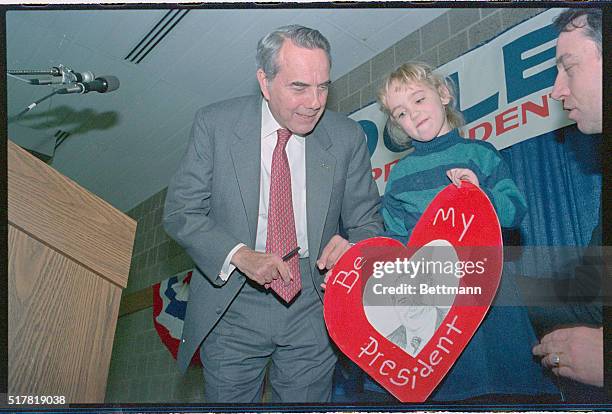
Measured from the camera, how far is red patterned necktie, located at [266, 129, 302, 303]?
5.45 feet

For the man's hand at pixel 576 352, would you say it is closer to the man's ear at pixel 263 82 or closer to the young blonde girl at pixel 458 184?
the young blonde girl at pixel 458 184

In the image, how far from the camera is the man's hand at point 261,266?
1598mm

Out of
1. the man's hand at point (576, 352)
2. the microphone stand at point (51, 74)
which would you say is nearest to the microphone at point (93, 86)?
the microphone stand at point (51, 74)

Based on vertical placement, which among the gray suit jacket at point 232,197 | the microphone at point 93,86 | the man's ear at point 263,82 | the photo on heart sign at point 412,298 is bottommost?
the photo on heart sign at point 412,298

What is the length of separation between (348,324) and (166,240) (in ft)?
2.36

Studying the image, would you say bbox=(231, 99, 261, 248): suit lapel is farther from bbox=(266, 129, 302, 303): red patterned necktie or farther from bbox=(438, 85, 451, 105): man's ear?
bbox=(438, 85, 451, 105): man's ear

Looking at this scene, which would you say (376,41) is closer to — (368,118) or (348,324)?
(368,118)

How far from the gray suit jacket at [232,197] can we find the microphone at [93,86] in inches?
13.0

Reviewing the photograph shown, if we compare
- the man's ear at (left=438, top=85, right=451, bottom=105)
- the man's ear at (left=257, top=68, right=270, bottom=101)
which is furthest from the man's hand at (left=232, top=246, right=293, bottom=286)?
the man's ear at (left=438, top=85, right=451, bottom=105)

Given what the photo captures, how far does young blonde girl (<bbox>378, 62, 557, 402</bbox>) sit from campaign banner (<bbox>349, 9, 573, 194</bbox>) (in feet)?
0.34

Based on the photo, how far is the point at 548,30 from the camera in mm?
1785

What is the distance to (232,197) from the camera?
1690 millimetres

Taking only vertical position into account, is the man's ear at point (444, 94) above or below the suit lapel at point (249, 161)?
above

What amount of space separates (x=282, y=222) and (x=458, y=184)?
445 mm
